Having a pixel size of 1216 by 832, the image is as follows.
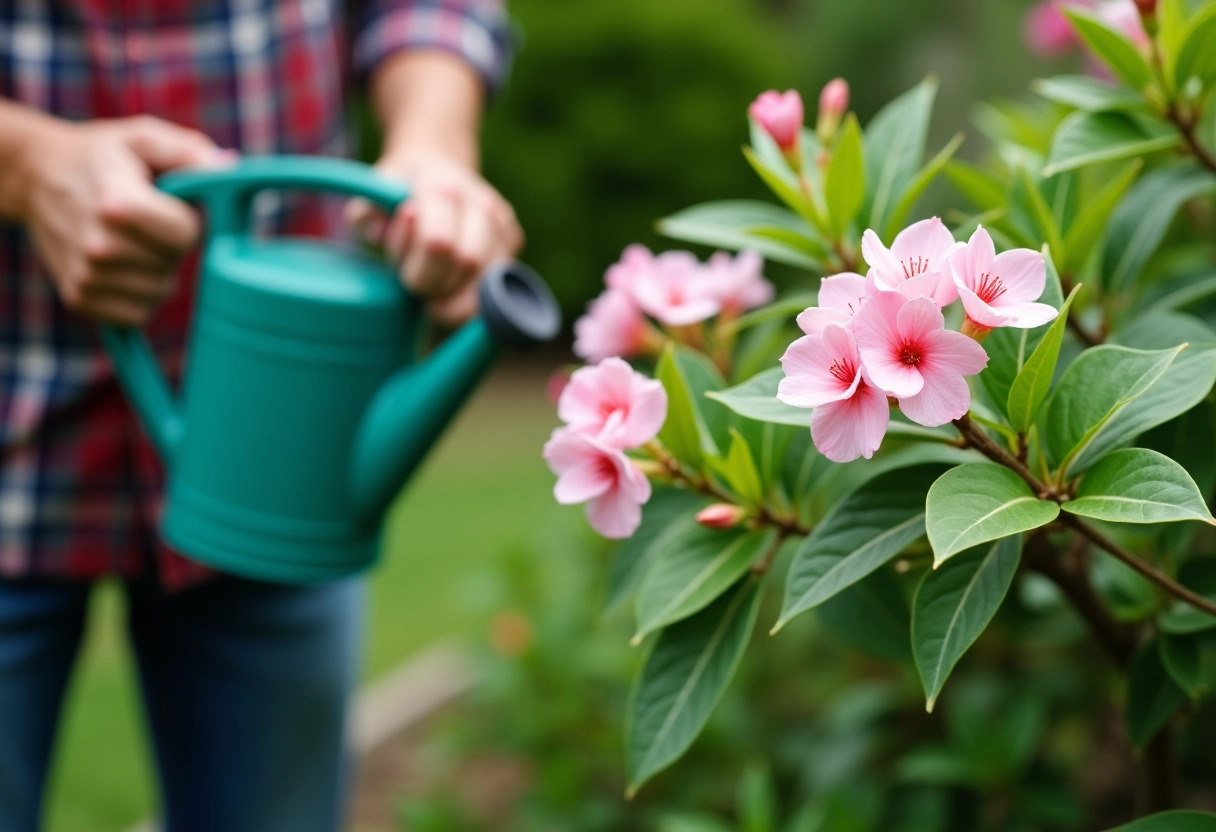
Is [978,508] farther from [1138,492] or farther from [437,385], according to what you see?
[437,385]

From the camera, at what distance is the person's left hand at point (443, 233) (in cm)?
111

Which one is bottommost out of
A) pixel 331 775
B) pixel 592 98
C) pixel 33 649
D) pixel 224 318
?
pixel 592 98

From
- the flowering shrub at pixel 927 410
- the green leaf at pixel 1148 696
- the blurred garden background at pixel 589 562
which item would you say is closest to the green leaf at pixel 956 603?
the flowering shrub at pixel 927 410

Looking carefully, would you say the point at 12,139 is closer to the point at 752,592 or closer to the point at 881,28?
the point at 752,592

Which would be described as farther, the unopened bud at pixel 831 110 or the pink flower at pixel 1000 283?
the unopened bud at pixel 831 110

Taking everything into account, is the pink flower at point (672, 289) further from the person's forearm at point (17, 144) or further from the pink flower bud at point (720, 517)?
→ the person's forearm at point (17, 144)

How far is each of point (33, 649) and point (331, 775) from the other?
41 centimetres

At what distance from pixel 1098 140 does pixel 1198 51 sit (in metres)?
0.09

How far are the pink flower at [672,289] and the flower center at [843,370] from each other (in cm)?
37

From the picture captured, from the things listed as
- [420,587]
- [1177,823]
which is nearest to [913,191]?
[1177,823]

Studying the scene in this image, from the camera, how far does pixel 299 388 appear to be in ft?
3.66

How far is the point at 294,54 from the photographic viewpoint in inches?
54.5

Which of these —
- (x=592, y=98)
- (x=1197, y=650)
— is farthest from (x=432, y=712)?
(x=592, y=98)

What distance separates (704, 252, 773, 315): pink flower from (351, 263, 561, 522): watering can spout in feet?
0.50
